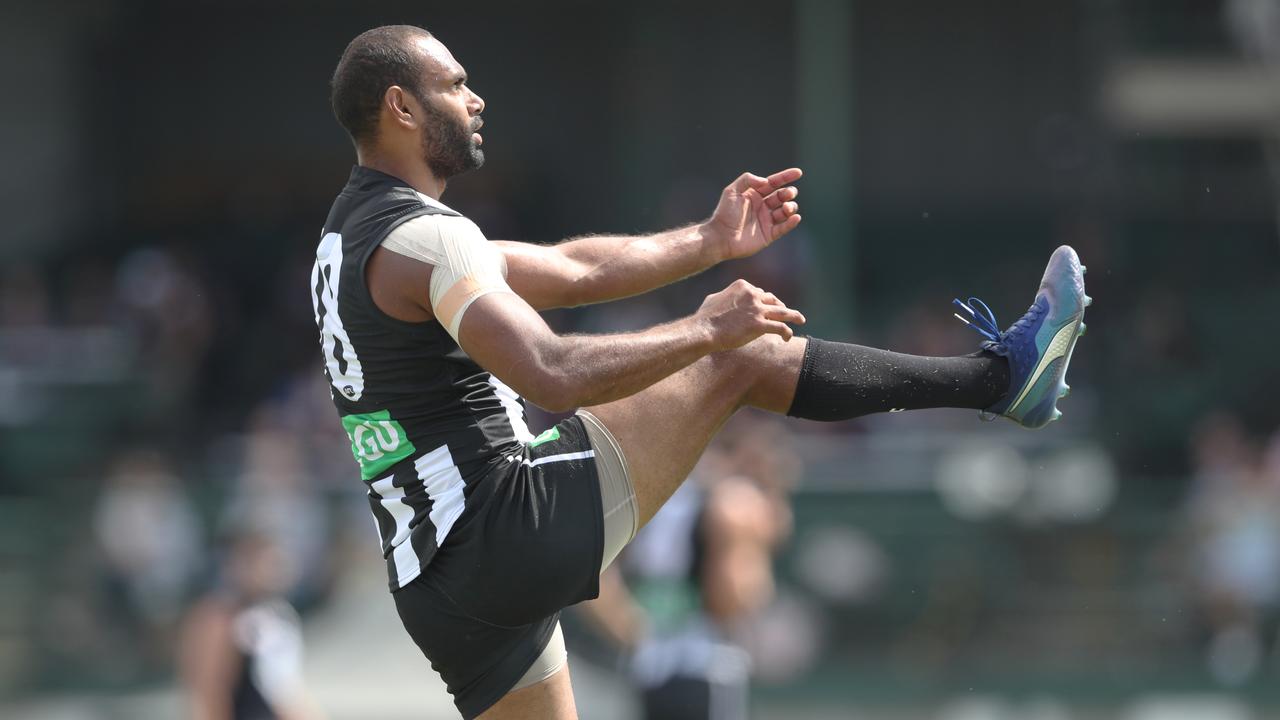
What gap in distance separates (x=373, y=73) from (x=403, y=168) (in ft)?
0.85

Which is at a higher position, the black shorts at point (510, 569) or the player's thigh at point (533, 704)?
the black shorts at point (510, 569)

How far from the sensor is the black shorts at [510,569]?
14.1 feet

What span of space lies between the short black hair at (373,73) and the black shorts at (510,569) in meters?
0.99

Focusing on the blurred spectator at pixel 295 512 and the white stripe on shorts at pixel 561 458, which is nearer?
the white stripe on shorts at pixel 561 458

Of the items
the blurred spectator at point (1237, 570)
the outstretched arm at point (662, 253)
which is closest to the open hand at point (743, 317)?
the outstretched arm at point (662, 253)

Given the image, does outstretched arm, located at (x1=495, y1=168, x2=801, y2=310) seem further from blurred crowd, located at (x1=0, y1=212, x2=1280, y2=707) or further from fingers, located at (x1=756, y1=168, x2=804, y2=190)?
blurred crowd, located at (x1=0, y1=212, x2=1280, y2=707)

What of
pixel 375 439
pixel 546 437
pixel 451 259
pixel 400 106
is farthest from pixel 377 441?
pixel 400 106

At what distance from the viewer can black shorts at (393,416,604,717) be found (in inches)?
169

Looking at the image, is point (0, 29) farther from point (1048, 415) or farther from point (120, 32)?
point (1048, 415)

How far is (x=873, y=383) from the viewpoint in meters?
4.57

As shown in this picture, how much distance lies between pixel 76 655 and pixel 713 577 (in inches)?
211

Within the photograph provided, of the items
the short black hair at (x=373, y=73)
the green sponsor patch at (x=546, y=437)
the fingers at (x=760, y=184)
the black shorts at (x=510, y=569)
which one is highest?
the short black hair at (x=373, y=73)

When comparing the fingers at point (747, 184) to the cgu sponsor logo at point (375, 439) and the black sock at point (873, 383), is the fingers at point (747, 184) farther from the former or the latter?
the cgu sponsor logo at point (375, 439)

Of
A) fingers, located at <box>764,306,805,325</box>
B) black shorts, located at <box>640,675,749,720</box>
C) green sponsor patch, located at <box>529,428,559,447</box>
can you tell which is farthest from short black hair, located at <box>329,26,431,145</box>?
black shorts, located at <box>640,675,749,720</box>
